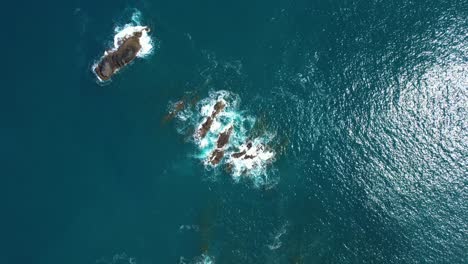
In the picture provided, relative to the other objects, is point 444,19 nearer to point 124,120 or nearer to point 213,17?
point 213,17

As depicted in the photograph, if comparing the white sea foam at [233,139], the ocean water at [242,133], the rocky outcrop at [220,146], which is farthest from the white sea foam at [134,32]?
the rocky outcrop at [220,146]

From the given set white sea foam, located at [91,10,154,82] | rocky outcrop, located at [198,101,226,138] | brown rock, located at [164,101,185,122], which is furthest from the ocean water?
rocky outcrop, located at [198,101,226,138]

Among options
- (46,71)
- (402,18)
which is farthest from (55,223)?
(402,18)

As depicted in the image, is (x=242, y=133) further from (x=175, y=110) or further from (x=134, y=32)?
(x=134, y=32)

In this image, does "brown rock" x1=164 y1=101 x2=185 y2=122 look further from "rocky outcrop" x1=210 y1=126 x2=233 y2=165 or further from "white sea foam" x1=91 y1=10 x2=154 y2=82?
"white sea foam" x1=91 y1=10 x2=154 y2=82

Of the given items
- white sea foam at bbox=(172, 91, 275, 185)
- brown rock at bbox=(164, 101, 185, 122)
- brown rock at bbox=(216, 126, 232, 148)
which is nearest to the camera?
white sea foam at bbox=(172, 91, 275, 185)

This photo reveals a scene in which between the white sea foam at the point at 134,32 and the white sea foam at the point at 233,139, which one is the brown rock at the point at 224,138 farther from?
the white sea foam at the point at 134,32

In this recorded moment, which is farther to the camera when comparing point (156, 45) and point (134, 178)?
point (156, 45)
